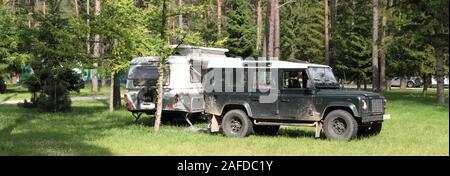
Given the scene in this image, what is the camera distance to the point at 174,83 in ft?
52.0

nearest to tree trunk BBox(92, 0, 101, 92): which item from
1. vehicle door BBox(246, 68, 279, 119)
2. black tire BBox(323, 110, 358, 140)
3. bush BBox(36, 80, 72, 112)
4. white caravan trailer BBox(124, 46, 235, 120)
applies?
white caravan trailer BBox(124, 46, 235, 120)

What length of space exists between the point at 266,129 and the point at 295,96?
2.02 meters

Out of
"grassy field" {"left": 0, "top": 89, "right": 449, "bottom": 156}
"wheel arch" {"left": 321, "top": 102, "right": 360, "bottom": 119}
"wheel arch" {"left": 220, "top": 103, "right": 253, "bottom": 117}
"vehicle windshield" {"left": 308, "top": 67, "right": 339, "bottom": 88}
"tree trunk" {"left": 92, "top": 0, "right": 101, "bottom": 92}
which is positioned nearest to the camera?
"grassy field" {"left": 0, "top": 89, "right": 449, "bottom": 156}

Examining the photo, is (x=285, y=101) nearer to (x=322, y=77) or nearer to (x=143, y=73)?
(x=322, y=77)

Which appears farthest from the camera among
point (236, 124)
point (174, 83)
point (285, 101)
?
point (174, 83)

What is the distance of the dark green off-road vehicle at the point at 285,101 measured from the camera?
40.0 feet

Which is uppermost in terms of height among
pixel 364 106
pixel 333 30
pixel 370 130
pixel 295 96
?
→ pixel 333 30

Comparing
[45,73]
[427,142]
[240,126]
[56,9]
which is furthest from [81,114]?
[427,142]

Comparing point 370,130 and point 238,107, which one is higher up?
point 238,107

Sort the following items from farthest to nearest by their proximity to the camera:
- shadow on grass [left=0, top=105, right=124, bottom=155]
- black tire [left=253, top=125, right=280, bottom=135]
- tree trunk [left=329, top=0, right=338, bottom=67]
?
tree trunk [left=329, top=0, right=338, bottom=67], black tire [left=253, top=125, right=280, bottom=135], shadow on grass [left=0, top=105, right=124, bottom=155]

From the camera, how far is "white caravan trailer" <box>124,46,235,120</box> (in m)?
15.7

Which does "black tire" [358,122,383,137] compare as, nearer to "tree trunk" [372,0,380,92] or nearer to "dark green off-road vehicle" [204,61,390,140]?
"dark green off-road vehicle" [204,61,390,140]

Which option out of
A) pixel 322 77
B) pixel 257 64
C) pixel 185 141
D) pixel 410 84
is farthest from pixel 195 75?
pixel 410 84

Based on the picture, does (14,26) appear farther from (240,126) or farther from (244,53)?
(240,126)
